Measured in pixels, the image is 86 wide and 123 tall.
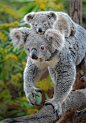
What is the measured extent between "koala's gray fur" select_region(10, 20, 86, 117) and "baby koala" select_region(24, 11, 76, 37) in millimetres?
105

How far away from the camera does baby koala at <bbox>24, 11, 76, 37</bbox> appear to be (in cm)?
174

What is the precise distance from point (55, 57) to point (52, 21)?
0.40m

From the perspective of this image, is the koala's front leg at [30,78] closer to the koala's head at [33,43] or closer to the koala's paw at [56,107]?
Answer: the koala's paw at [56,107]

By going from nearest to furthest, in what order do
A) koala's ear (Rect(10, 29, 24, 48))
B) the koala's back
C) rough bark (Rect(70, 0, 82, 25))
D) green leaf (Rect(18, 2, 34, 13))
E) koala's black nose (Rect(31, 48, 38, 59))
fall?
koala's black nose (Rect(31, 48, 38, 59)), koala's ear (Rect(10, 29, 24, 48)), the koala's back, rough bark (Rect(70, 0, 82, 25)), green leaf (Rect(18, 2, 34, 13))

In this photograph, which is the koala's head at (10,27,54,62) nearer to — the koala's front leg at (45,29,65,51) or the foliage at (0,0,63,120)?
the koala's front leg at (45,29,65,51)

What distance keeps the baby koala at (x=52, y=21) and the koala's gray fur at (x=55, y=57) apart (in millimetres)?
105

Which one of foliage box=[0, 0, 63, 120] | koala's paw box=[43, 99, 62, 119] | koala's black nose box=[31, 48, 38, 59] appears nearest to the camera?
koala's black nose box=[31, 48, 38, 59]

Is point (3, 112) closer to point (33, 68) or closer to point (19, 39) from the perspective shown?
point (33, 68)

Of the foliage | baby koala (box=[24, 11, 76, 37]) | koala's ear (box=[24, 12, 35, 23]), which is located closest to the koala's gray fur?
baby koala (box=[24, 11, 76, 37])

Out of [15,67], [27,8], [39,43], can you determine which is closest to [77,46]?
[39,43]

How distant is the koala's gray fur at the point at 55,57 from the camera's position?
1.37m

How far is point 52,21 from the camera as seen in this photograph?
175 cm

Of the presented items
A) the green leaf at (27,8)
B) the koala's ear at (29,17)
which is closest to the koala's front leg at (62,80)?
the koala's ear at (29,17)

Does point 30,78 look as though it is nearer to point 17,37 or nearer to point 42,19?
point 17,37
